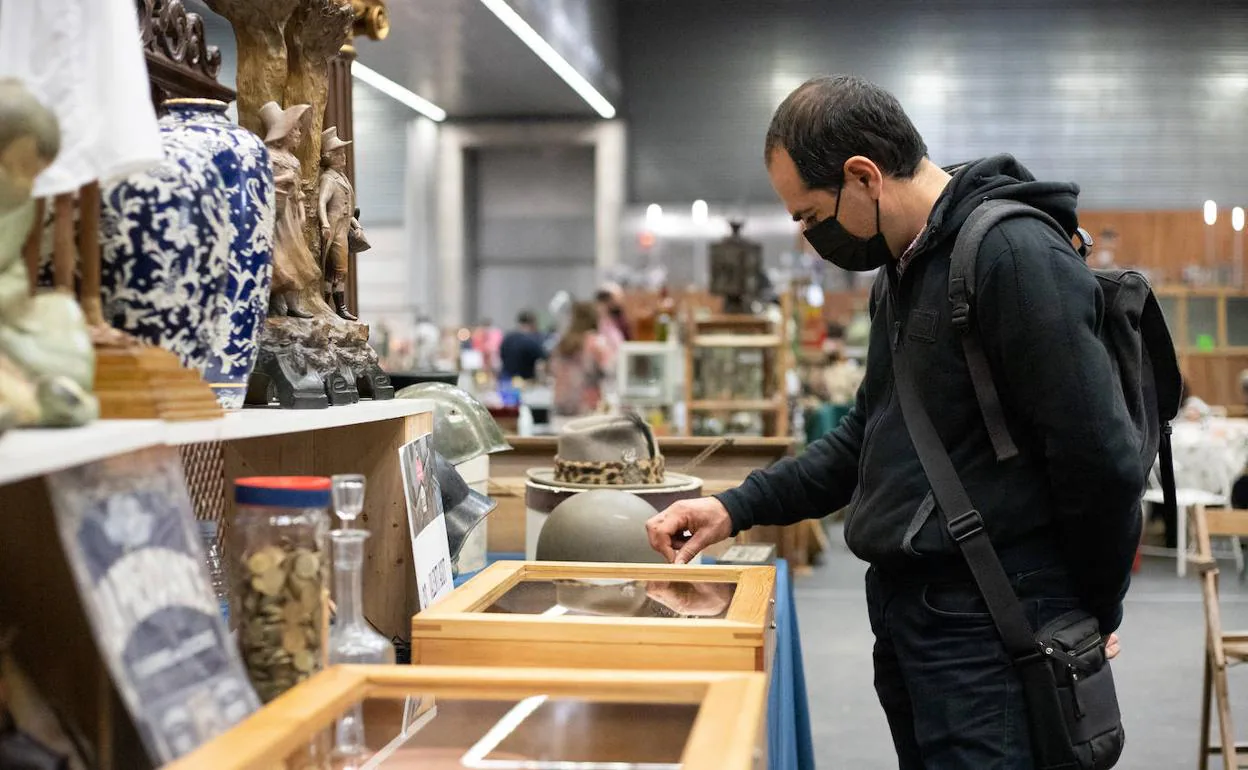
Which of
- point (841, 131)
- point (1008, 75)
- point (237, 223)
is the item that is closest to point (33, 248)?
point (237, 223)

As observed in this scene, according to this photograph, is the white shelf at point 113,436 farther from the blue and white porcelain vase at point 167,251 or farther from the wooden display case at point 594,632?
the wooden display case at point 594,632

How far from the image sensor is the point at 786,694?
2559 millimetres

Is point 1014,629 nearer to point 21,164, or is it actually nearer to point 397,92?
point 21,164

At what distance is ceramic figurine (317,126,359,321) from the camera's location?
5.66 feet

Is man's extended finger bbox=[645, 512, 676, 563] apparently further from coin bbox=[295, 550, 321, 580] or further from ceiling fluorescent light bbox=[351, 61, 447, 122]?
ceiling fluorescent light bbox=[351, 61, 447, 122]

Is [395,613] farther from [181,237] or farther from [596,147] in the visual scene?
[596,147]

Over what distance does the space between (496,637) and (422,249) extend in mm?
12691

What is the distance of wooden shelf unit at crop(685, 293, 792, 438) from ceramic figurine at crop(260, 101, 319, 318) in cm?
625

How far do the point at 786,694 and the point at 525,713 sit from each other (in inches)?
59.0

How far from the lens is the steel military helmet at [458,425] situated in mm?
2580

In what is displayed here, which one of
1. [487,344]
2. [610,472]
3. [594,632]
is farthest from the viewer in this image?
[487,344]

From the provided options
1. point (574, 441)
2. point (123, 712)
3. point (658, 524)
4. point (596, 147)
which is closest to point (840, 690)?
point (574, 441)

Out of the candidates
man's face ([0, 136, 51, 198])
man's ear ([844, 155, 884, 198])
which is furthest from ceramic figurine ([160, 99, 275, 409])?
man's ear ([844, 155, 884, 198])

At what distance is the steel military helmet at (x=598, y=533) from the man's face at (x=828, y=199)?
25.6 inches
